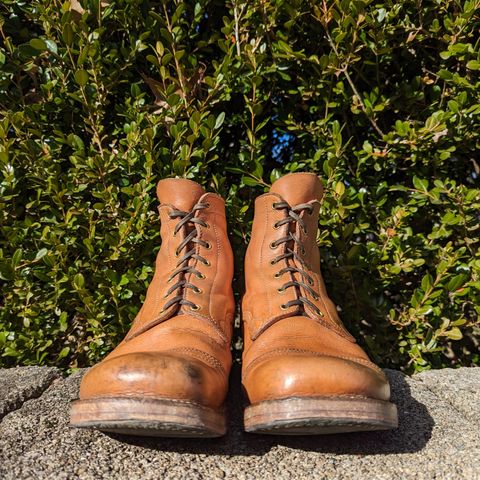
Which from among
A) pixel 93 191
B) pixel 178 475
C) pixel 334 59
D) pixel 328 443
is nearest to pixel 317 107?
pixel 334 59

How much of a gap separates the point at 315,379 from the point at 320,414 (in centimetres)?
8

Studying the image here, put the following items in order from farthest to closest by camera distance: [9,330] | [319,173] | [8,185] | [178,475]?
[319,173] → [9,330] → [8,185] → [178,475]

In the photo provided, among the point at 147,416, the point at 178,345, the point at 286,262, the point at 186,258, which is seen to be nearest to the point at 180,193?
the point at 186,258

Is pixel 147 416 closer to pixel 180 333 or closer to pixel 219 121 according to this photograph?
pixel 180 333

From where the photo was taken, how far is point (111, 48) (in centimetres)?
199

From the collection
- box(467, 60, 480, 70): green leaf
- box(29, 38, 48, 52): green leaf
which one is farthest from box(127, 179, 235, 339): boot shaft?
box(467, 60, 480, 70): green leaf

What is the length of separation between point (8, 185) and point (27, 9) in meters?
0.70

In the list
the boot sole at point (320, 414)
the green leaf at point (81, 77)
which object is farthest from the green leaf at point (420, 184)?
the green leaf at point (81, 77)

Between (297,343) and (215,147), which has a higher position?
(215,147)

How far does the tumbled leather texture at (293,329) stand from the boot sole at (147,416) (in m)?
0.19

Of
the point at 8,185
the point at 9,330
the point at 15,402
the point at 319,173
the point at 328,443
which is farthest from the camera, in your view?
the point at 319,173

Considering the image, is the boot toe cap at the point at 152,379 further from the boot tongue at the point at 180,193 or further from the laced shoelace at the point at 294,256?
the boot tongue at the point at 180,193

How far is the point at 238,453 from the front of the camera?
137 centimetres

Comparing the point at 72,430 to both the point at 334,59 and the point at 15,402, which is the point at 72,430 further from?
the point at 334,59
